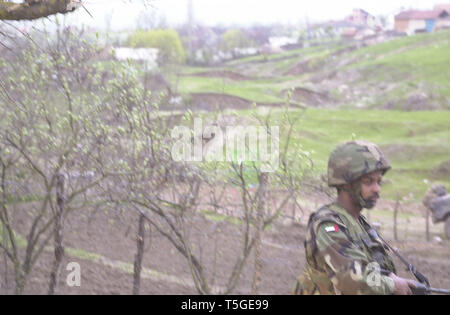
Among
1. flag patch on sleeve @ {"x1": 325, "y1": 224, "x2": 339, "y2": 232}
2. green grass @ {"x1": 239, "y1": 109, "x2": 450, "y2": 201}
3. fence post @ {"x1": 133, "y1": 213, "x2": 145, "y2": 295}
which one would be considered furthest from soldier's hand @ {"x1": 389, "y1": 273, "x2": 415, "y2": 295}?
green grass @ {"x1": 239, "y1": 109, "x2": 450, "y2": 201}

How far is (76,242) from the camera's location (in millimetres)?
11680

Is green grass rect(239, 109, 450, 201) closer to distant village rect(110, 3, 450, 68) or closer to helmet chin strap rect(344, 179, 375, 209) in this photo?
helmet chin strap rect(344, 179, 375, 209)

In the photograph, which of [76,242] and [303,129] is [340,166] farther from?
[303,129]

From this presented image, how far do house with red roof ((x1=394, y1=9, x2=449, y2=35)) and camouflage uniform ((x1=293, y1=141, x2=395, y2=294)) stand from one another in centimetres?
7078

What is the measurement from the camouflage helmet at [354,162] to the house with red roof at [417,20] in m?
70.7

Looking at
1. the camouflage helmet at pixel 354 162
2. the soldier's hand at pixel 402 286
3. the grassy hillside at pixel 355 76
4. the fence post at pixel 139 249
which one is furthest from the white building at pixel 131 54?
the grassy hillside at pixel 355 76

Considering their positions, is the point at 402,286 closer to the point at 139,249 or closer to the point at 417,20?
the point at 139,249

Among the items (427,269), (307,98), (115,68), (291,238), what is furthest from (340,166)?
(307,98)

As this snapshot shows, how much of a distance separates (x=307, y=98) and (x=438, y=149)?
19.5 m

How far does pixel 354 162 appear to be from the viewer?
3.32 metres

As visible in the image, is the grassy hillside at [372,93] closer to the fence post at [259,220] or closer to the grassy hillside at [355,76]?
the grassy hillside at [355,76]
